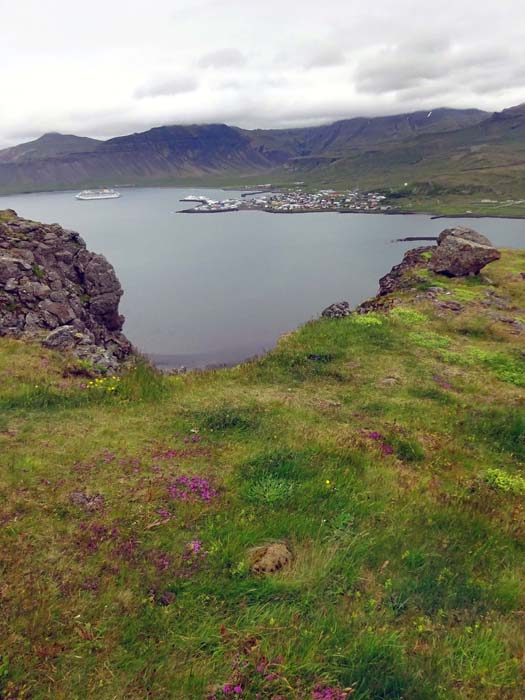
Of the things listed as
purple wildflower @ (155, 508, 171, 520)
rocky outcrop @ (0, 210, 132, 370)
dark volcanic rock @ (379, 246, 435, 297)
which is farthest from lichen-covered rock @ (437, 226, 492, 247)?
purple wildflower @ (155, 508, 171, 520)

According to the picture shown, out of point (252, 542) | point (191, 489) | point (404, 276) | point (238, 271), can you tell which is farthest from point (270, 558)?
point (238, 271)

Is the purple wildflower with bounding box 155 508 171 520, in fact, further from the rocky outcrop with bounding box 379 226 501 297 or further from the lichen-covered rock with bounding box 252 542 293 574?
the rocky outcrop with bounding box 379 226 501 297

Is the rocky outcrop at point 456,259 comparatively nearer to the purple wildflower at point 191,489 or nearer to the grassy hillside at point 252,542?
the grassy hillside at point 252,542

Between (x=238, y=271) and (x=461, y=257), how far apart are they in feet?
155

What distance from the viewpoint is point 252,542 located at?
24.6 feet

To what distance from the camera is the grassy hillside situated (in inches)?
212

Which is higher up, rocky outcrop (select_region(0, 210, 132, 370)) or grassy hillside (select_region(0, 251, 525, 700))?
rocky outcrop (select_region(0, 210, 132, 370))

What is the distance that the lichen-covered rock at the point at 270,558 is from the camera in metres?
6.87

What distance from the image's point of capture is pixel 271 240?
360 ft

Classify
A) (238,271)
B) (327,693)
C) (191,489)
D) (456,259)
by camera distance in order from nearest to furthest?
(327,693) < (191,489) < (456,259) < (238,271)

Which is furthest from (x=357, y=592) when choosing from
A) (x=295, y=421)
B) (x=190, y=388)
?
(x=190, y=388)

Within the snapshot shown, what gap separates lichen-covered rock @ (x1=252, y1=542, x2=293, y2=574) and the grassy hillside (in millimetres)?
141

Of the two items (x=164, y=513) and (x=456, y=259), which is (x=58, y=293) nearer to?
(x=164, y=513)

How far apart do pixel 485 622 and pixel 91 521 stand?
620 centimetres
